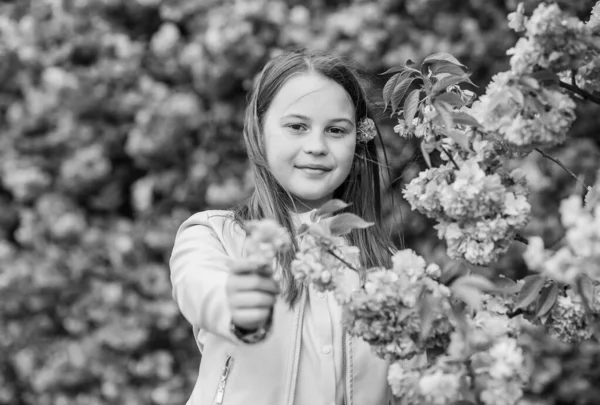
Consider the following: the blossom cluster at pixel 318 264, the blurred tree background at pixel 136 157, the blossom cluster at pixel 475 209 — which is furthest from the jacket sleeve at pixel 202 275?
the blurred tree background at pixel 136 157

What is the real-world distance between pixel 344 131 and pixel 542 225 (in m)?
1.88

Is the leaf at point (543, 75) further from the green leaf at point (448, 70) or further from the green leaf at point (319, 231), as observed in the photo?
the green leaf at point (319, 231)

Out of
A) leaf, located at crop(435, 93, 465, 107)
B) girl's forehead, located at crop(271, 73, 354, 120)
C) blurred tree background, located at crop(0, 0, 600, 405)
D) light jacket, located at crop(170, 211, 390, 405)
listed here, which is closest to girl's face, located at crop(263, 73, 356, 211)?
girl's forehead, located at crop(271, 73, 354, 120)

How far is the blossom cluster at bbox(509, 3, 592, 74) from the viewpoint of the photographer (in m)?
1.21

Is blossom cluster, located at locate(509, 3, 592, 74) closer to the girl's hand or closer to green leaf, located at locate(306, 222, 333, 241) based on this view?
green leaf, located at locate(306, 222, 333, 241)

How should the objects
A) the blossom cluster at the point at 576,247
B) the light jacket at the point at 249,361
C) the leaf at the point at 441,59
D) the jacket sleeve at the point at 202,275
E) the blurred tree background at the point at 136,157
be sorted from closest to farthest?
the blossom cluster at the point at 576,247, the jacket sleeve at the point at 202,275, the leaf at the point at 441,59, the light jacket at the point at 249,361, the blurred tree background at the point at 136,157

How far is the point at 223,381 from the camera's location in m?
1.62

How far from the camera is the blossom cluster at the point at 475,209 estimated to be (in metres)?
1.29

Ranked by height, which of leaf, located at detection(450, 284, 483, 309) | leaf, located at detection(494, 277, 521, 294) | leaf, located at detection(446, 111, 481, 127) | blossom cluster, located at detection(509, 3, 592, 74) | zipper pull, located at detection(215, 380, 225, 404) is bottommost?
zipper pull, located at detection(215, 380, 225, 404)

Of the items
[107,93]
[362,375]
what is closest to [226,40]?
[107,93]

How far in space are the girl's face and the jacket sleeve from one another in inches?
7.0

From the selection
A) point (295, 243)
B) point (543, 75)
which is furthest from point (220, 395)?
point (543, 75)

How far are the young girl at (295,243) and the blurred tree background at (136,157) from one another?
1.55m

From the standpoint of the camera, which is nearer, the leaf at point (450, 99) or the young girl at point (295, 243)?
the leaf at point (450, 99)
